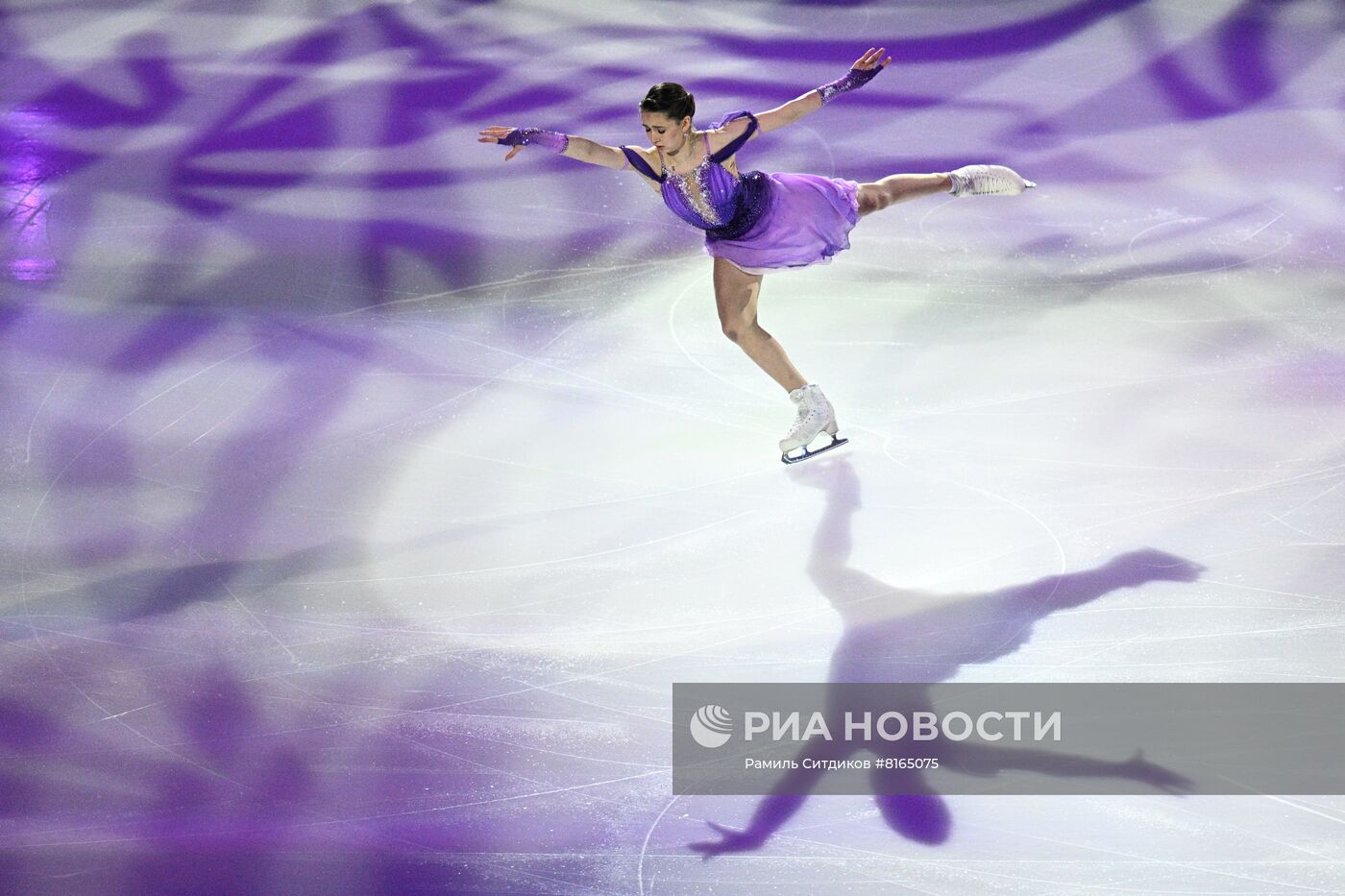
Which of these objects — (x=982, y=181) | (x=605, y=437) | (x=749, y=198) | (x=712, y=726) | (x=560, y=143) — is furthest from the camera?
(x=982, y=181)

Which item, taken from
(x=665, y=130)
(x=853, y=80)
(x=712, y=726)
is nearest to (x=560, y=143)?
(x=665, y=130)

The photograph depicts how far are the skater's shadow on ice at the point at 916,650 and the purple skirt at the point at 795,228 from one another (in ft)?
2.38

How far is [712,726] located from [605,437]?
1.36m

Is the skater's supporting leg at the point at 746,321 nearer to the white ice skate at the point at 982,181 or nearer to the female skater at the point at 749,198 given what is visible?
the female skater at the point at 749,198

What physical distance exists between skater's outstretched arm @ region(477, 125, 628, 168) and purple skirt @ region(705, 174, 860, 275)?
46 centimetres

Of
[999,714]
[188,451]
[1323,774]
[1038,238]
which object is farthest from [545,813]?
[1038,238]

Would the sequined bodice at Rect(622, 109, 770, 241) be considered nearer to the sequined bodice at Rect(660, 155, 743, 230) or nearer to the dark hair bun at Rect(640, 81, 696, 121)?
the sequined bodice at Rect(660, 155, 743, 230)

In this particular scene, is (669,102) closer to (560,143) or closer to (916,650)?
(560,143)

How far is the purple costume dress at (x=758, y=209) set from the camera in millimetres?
3844

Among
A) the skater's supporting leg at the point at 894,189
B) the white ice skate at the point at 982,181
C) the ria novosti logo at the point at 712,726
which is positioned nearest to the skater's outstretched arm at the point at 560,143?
the skater's supporting leg at the point at 894,189

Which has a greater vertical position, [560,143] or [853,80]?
[853,80]

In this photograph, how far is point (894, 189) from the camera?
4.31 meters

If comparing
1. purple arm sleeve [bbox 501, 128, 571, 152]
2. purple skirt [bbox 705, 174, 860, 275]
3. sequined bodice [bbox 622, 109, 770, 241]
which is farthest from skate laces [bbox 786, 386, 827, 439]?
purple arm sleeve [bbox 501, 128, 571, 152]

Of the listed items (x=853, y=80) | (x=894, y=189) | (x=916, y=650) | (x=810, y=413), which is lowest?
(x=916, y=650)
